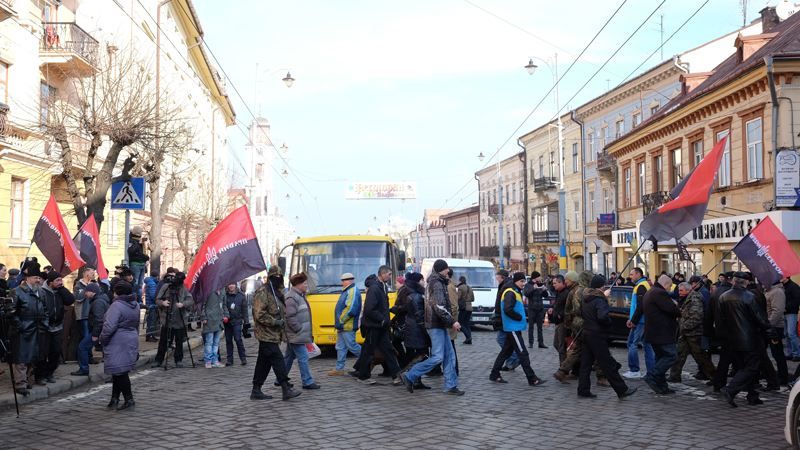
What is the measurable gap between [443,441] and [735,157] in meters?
20.8

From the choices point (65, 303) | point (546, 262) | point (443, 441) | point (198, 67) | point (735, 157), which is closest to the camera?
point (443, 441)

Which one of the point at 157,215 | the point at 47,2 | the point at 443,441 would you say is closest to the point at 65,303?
the point at 443,441

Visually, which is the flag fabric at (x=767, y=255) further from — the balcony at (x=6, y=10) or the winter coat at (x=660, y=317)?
the balcony at (x=6, y=10)

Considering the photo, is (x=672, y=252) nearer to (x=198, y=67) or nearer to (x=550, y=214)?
(x=550, y=214)

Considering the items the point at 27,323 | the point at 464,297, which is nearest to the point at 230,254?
the point at 27,323

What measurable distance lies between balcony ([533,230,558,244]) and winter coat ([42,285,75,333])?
45.0 m

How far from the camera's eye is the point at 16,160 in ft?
69.4

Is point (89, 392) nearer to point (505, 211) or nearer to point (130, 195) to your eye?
point (130, 195)

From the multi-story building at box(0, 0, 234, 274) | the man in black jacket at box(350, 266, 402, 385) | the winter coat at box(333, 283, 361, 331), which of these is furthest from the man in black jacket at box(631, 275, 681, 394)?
the multi-story building at box(0, 0, 234, 274)

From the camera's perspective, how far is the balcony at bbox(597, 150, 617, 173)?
4029 centimetres

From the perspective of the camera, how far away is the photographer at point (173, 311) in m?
14.3

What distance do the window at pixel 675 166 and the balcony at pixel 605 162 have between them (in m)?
8.27

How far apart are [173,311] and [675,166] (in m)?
23.0

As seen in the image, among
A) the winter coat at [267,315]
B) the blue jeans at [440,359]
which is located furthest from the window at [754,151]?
the winter coat at [267,315]
